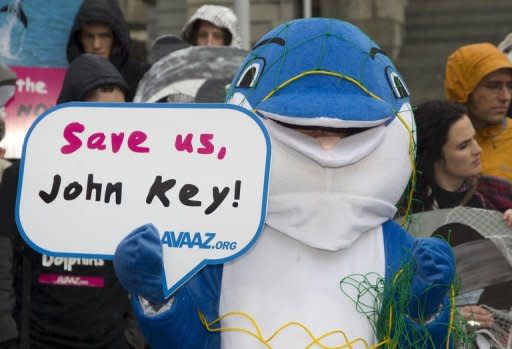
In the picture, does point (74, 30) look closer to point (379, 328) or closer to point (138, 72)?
point (138, 72)

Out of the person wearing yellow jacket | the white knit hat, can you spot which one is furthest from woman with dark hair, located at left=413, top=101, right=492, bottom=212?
the white knit hat

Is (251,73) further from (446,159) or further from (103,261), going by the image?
(446,159)

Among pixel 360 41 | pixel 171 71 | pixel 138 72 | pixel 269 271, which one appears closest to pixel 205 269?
pixel 269 271

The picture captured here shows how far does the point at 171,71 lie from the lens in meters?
4.78

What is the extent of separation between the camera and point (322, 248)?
3.24 m

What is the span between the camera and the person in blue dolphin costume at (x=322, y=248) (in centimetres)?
324

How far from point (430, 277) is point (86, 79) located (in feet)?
6.52

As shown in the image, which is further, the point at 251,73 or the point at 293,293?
the point at 251,73

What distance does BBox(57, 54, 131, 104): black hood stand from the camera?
4.70 m

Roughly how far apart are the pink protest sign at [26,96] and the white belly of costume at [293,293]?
2888 millimetres

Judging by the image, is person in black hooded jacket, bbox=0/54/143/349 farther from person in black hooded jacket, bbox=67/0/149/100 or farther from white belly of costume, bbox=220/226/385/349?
person in black hooded jacket, bbox=67/0/149/100

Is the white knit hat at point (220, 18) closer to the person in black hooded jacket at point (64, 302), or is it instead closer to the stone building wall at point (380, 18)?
the person in black hooded jacket at point (64, 302)

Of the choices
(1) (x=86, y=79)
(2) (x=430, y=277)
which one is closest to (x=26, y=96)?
(1) (x=86, y=79)

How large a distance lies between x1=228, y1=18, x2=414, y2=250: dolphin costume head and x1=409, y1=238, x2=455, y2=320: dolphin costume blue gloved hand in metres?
0.16
